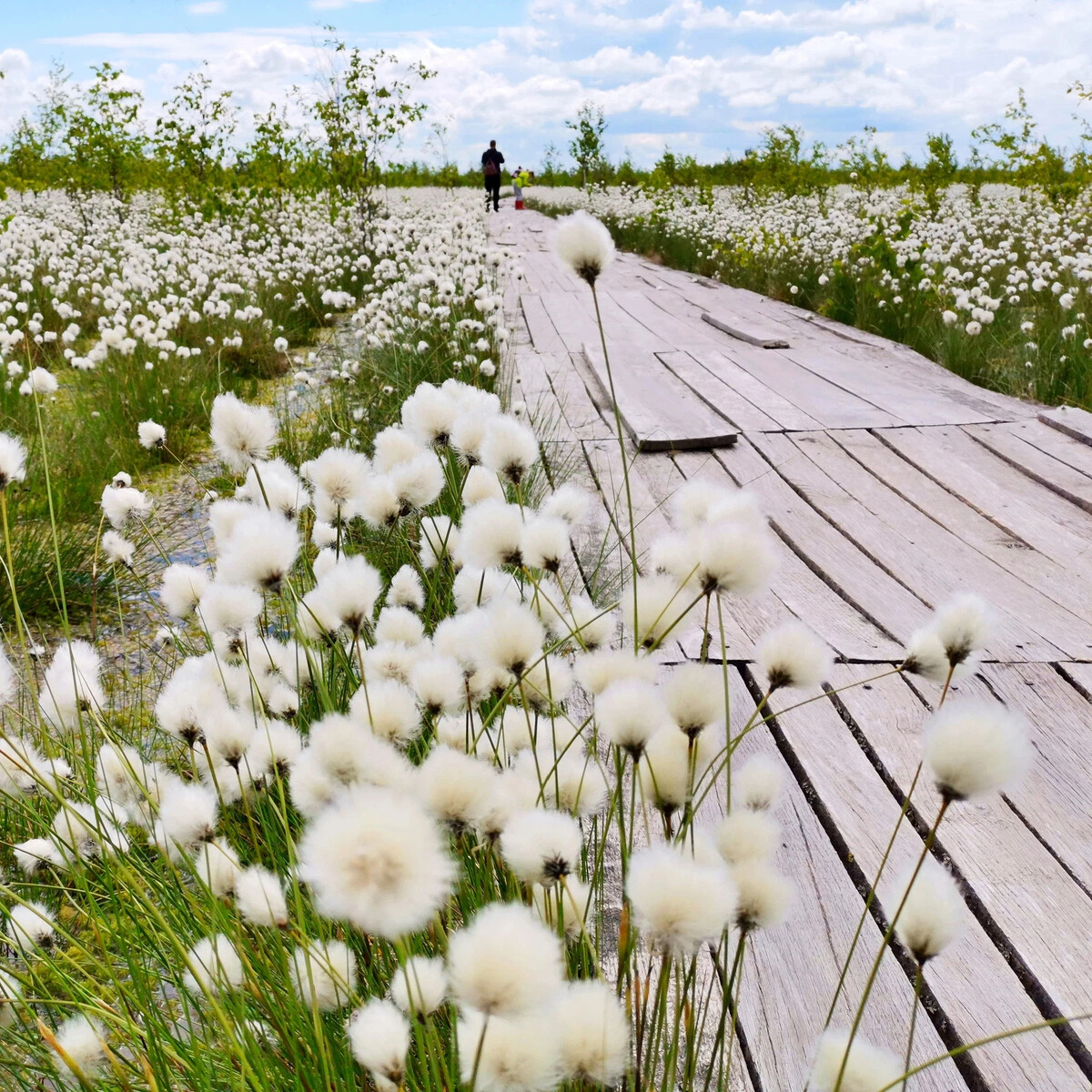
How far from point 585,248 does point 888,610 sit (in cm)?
208

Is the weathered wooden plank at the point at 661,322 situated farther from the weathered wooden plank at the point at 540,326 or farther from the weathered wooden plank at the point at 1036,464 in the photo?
the weathered wooden plank at the point at 1036,464

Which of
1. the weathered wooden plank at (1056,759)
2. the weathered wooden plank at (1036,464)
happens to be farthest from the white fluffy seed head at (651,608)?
the weathered wooden plank at (1036,464)

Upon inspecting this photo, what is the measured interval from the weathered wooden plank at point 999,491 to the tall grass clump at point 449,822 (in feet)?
6.54

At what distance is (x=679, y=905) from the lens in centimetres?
74

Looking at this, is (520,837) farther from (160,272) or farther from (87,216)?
(87,216)

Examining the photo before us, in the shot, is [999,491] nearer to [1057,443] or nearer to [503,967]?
[1057,443]

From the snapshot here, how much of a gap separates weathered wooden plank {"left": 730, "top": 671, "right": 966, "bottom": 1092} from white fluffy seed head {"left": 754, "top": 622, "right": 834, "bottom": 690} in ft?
2.54

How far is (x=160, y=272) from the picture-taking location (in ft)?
32.3

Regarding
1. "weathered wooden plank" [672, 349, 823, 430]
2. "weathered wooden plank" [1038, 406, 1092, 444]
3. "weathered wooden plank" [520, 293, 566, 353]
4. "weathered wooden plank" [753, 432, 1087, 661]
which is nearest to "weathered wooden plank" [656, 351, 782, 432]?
"weathered wooden plank" [672, 349, 823, 430]

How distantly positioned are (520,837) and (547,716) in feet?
2.11

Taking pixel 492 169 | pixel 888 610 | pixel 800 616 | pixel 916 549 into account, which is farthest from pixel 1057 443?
pixel 492 169

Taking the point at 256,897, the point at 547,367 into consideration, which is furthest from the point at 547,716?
the point at 547,367

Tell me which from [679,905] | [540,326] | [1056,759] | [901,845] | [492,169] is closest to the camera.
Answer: [679,905]

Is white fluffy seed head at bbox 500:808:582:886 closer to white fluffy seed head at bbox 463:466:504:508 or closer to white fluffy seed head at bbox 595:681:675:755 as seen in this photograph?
white fluffy seed head at bbox 595:681:675:755
